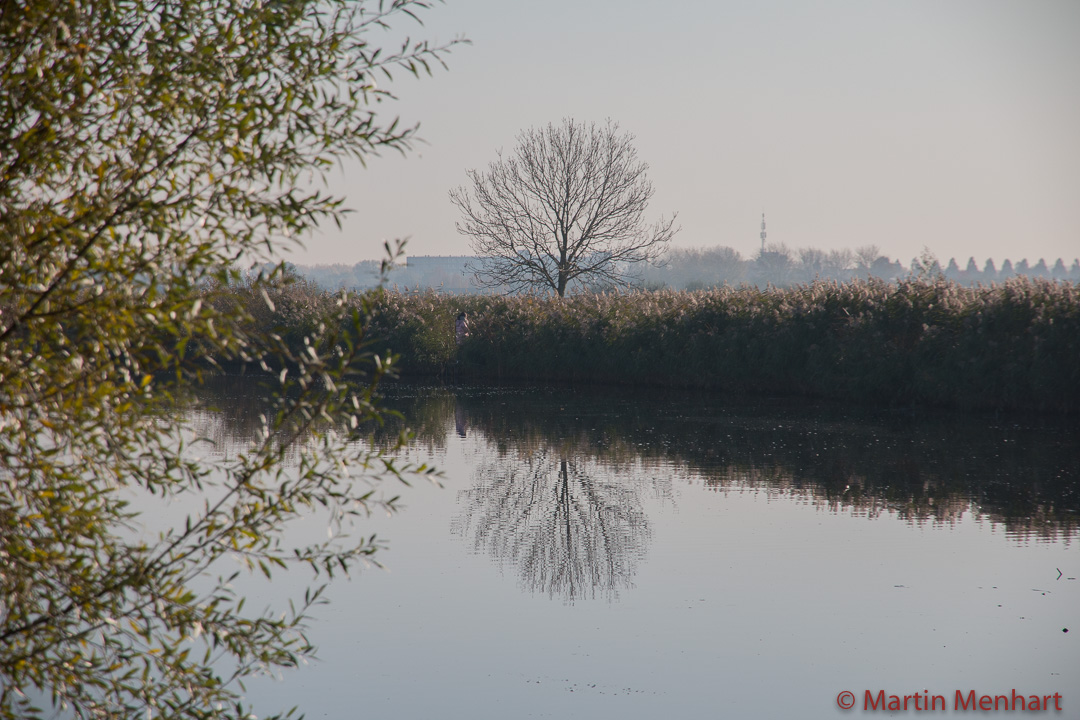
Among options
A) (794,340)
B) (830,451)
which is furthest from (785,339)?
(830,451)

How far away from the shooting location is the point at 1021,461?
12.4 metres

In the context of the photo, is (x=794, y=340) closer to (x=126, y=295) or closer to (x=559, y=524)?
(x=559, y=524)

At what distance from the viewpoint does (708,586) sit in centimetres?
723

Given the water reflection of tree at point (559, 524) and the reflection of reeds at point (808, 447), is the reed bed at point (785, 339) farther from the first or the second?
the water reflection of tree at point (559, 524)

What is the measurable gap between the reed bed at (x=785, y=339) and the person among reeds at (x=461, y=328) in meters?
0.18

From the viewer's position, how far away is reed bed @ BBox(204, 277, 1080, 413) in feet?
57.2

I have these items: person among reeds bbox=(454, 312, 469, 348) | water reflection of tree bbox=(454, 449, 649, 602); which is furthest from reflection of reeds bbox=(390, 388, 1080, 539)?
person among reeds bbox=(454, 312, 469, 348)

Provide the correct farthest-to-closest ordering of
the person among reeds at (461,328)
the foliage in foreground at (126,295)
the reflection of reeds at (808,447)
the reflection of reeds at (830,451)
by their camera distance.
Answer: the person among reeds at (461,328) → the reflection of reeds at (808,447) → the reflection of reeds at (830,451) → the foliage in foreground at (126,295)

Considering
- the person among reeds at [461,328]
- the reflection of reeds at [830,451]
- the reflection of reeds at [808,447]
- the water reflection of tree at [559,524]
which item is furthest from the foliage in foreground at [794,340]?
the water reflection of tree at [559,524]

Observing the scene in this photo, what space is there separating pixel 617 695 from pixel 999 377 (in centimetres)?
1453

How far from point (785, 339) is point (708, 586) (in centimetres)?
1442

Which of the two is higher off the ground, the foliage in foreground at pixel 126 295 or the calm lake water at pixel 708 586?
the foliage in foreground at pixel 126 295

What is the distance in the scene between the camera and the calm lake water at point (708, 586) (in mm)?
5344

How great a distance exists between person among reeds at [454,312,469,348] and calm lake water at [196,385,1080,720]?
1355 cm
